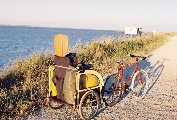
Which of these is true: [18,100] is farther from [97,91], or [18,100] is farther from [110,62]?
[110,62]

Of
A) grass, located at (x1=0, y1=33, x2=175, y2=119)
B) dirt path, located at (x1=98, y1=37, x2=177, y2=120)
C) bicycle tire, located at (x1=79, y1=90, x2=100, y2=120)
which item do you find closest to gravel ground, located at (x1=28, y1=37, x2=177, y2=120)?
dirt path, located at (x1=98, y1=37, x2=177, y2=120)

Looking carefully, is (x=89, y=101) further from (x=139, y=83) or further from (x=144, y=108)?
(x=139, y=83)

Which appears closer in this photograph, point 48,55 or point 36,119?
point 36,119

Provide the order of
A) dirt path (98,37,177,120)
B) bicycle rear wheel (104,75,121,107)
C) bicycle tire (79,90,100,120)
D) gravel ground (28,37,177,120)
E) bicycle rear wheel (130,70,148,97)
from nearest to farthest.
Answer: bicycle tire (79,90,100,120), gravel ground (28,37,177,120), dirt path (98,37,177,120), bicycle rear wheel (104,75,121,107), bicycle rear wheel (130,70,148,97)

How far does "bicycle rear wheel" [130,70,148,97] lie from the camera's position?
9.44 meters

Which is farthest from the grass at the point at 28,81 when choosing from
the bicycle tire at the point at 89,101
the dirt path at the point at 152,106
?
the dirt path at the point at 152,106

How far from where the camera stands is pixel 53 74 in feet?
24.4

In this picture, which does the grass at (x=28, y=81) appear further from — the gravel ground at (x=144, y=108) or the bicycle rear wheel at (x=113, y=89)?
the bicycle rear wheel at (x=113, y=89)

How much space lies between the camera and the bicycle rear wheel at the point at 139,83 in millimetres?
9437

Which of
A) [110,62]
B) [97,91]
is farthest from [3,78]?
[110,62]

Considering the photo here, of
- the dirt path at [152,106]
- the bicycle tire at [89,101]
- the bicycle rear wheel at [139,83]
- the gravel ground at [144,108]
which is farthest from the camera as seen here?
the bicycle rear wheel at [139,83]

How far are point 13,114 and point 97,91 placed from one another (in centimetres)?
195

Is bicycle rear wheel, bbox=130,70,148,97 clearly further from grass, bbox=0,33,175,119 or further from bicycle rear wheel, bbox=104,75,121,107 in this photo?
grass, bbox=0,33,175,119

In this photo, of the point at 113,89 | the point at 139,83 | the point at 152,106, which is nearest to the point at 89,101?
the point at 113,89
